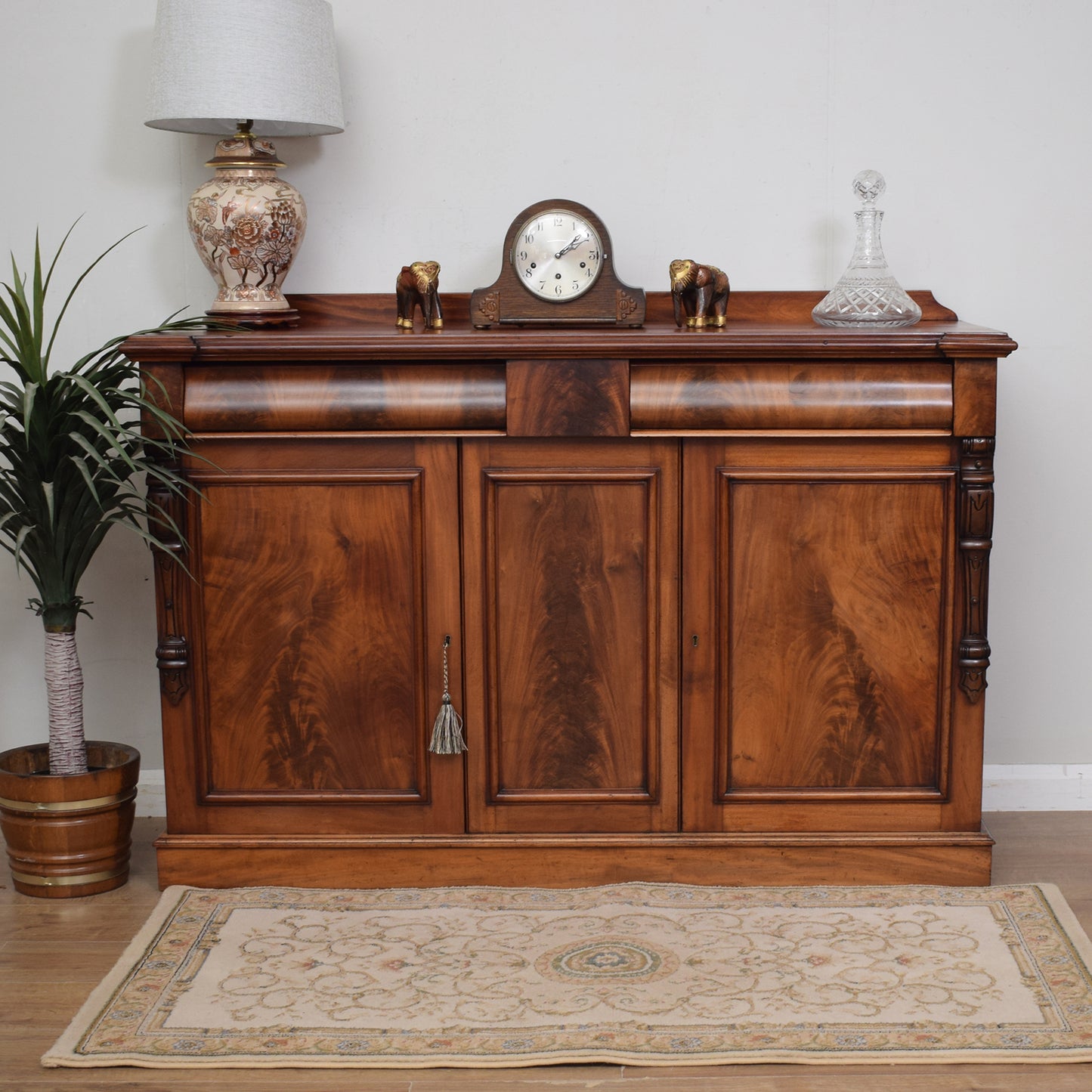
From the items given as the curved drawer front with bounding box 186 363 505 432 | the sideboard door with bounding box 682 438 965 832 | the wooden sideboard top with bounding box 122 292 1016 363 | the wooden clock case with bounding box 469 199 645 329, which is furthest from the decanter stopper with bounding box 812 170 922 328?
the curved drawer front with bounding box 186 363 505 432

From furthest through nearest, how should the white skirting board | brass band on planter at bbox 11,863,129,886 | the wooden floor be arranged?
the white skirting board < brass band on planter at bbox 11,863,129,886 < the wooden floor

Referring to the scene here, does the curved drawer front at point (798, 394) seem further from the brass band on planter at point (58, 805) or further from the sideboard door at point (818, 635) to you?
the brass band on planter at point (58, 805)

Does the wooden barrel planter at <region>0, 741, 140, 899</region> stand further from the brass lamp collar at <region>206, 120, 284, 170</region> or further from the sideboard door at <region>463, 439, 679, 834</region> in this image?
the brass lamp collar at <region>206, 120, 284, 170</region>

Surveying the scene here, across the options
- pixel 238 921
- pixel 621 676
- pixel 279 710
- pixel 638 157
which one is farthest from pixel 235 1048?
pixel 638 157

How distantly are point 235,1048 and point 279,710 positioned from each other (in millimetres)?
728

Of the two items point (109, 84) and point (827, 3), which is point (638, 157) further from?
point (109, 84)

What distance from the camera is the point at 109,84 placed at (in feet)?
9.73

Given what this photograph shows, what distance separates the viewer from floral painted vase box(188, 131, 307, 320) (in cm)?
272

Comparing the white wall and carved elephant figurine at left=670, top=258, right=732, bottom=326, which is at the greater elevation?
the white wall

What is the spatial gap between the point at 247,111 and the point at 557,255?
0.69 m

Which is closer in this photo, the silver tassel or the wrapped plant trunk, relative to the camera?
the silver tassel

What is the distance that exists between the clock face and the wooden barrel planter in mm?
1337

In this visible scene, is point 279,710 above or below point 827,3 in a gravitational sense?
below

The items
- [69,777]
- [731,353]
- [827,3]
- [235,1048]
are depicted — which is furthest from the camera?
[827,3]
